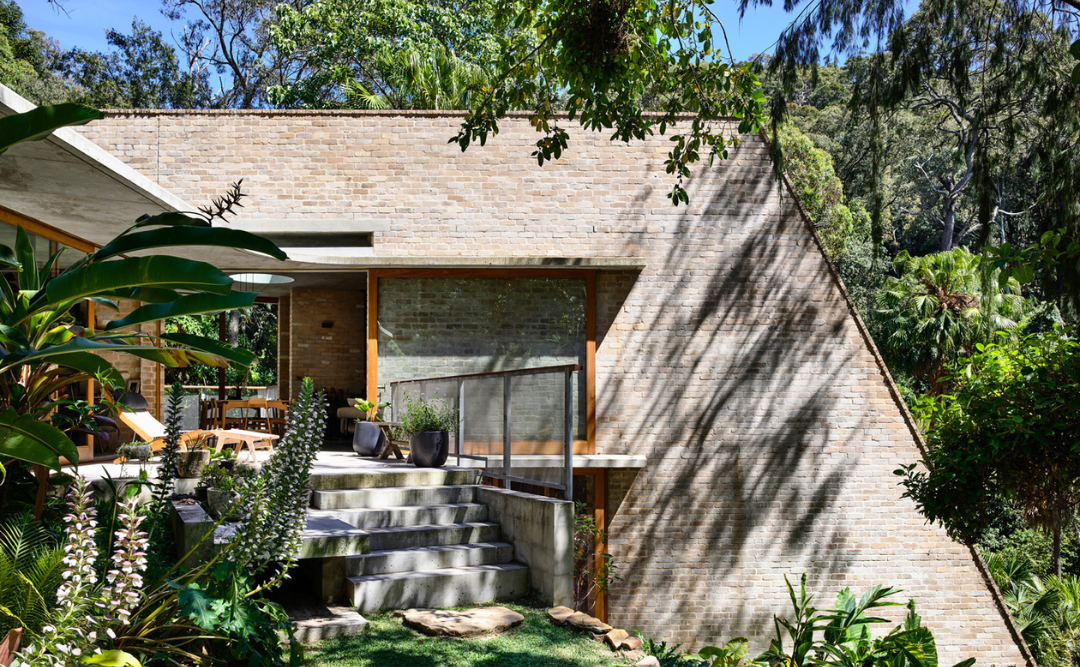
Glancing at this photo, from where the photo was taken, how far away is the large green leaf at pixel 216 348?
10.4ft

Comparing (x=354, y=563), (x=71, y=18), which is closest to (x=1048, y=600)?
(x=354, y=563)

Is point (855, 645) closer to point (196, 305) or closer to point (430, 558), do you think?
point (430, 558)

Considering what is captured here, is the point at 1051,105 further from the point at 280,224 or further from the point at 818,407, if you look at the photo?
the point at 280,224

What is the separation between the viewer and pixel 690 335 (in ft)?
36.7

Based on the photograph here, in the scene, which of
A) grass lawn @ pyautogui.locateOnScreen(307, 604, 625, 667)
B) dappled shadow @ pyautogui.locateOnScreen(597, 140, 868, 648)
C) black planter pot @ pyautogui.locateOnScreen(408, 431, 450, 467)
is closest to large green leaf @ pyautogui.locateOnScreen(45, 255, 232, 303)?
grass lawn @ pyautogui.locateOnScreen(307, 604, 625, 667)

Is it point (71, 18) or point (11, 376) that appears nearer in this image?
point (11, 376)

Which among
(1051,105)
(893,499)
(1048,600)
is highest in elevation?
(1051,105)

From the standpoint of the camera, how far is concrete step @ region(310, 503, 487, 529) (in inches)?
269

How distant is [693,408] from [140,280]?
8908 millimetres

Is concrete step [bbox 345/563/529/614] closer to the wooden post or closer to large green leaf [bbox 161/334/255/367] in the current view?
large green leaf [bbox 161/334/255/367]

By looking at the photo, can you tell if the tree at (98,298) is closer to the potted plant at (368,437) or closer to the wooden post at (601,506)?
the potted plant at (368,437)

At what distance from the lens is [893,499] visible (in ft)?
36.2

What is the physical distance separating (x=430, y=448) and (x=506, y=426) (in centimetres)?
100

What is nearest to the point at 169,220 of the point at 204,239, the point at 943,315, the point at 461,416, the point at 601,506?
the point at 204,239
